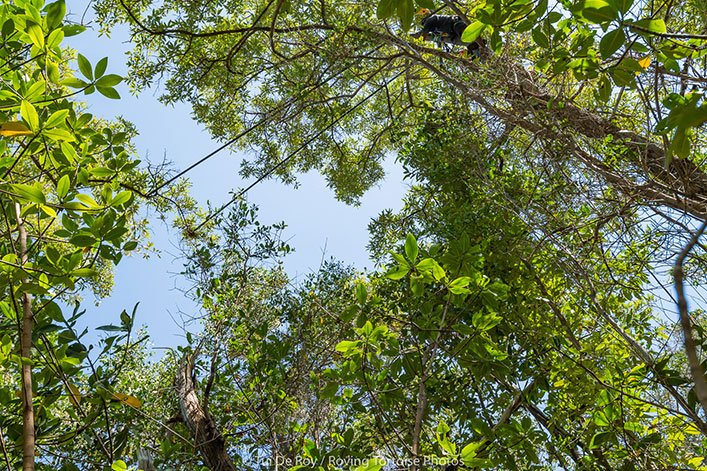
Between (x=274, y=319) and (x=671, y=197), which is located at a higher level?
(x=274, y=319)

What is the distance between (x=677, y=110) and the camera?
3.35ft

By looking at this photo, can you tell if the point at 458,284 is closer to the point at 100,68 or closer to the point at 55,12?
the point at 100,68

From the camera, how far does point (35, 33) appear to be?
1.33m

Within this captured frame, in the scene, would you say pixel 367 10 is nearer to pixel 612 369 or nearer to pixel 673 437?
pixel 612 369

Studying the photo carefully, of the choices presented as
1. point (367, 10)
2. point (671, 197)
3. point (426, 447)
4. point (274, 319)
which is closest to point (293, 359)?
point (274, 319)

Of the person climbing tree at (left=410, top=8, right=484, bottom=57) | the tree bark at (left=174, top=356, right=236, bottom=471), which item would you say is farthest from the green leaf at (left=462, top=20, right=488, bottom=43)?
the person climbing tree at (left=410, top=8, right=484, bottom=57)

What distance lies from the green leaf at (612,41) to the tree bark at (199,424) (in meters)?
2.42

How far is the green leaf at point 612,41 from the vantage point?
1.28 metres

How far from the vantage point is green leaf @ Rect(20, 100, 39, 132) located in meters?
1.19

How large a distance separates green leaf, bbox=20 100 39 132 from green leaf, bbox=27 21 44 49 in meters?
0.25

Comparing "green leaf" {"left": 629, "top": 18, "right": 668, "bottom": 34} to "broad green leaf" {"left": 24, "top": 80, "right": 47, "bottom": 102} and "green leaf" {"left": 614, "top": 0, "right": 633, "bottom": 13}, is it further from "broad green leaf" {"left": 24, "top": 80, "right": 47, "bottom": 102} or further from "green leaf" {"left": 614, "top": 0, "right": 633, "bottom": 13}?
"broad green leaf" {"left": 24, "top": 80, "right": 47, "bottom": 102}

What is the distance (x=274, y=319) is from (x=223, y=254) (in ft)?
1.99

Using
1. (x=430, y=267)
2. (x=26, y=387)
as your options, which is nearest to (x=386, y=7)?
(x=430, y=267)

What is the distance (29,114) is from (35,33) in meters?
0.29
